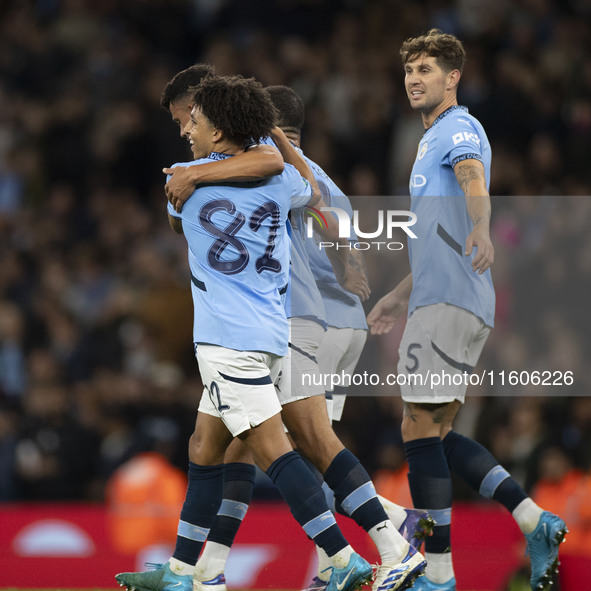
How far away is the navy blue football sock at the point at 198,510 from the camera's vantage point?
456 cm

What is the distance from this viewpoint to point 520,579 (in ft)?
19.6

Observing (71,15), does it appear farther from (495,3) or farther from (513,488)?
(513,488)

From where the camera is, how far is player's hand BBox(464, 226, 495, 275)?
4.56 metres

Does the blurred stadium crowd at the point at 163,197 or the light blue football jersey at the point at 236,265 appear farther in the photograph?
the blurred stadium crowd at the point at 163,197

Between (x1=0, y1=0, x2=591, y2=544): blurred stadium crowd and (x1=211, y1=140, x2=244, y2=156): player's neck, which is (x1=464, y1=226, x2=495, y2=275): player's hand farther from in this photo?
(x1=0, y1=0, x2=591, y2=544): blurred stadium crowd

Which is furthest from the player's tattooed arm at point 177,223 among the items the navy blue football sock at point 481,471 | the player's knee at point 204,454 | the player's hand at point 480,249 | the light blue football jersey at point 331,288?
the navy blue football sock at point 481,471

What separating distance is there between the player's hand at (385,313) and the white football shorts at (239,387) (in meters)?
1.01

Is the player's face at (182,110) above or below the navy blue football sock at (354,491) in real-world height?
above

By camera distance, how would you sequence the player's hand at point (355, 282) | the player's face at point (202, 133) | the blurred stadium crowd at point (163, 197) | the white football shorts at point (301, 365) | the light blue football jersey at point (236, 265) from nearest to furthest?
the light blue football jersey at point (236, 265) → the player's face at point (202, 133) → the white football shorts at point (301, 365) → the player's hand at point (355, 282) → the blurred stadium crowd at point (163, 197)

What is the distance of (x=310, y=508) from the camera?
14.1ft

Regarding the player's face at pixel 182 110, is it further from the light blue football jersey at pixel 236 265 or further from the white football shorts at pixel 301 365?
the white football shorts at pixel 301 365

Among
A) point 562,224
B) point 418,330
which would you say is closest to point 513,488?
point 418,330

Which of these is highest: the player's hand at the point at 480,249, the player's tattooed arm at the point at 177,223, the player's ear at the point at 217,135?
the player's ear at the point at 217,135

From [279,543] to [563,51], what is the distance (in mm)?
5413
